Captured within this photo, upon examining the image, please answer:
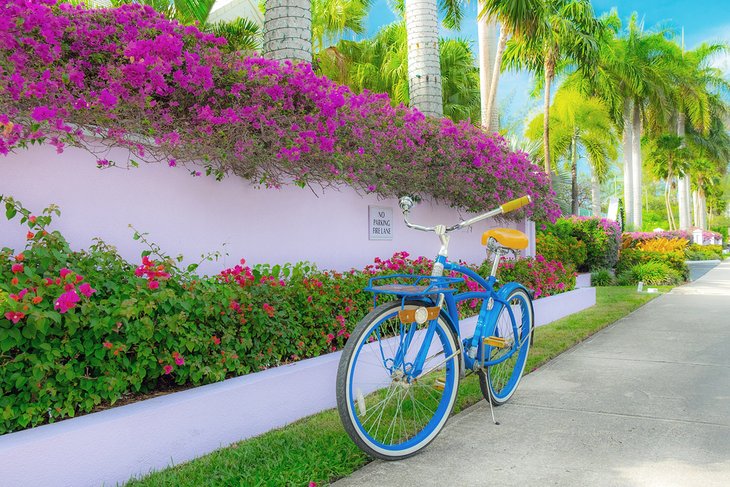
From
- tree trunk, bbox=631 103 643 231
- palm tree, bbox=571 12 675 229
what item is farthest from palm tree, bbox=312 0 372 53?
tree trunk, bbox=631 103 643 231

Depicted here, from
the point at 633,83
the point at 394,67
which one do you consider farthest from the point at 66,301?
the point at 633,83

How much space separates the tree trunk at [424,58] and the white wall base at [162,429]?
5.10 m

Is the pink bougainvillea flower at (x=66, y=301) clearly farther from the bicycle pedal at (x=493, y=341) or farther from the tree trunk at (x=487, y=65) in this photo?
the tree trunk at (x=487, y=65)

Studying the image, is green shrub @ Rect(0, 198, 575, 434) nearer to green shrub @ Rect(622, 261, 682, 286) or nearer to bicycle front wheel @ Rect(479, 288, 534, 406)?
bicycle front wheel @ Rect(479, 288, 534, 406)

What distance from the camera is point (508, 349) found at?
4.44 m

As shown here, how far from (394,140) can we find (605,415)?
10.2 feet

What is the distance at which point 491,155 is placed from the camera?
7598mm

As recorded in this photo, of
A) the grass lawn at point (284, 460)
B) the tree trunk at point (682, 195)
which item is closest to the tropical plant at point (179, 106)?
the grass lawn at point (284, 460)

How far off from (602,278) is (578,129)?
60.0 feet

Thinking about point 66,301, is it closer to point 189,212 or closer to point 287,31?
point 189,212

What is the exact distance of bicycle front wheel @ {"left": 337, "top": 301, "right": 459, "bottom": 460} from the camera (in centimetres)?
312

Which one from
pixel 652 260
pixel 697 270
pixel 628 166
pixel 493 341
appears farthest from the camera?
pixel 628 166

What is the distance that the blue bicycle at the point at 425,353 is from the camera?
Answer: 3258 mm

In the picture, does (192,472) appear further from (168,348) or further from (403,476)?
(403,476)
